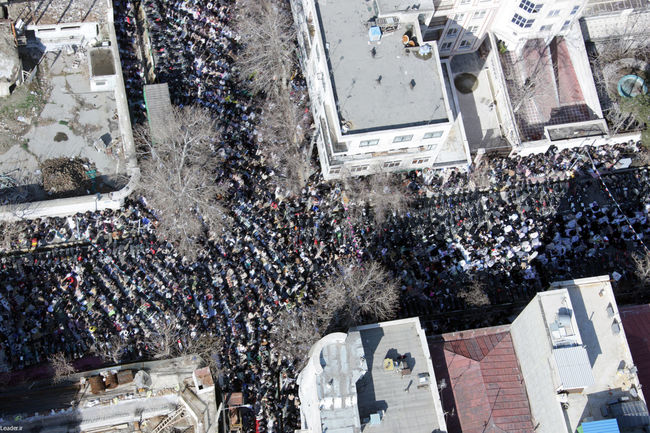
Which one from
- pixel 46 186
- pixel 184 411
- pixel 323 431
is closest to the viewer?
pixel 323 431

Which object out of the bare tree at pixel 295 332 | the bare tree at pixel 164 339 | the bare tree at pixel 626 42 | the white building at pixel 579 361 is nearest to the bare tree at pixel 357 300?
the bare tree at pixel 295 332

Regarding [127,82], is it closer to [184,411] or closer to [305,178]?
[305,178]

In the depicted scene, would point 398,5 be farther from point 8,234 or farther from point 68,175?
point 8,234

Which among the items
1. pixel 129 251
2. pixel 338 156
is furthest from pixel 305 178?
pixel 129 251

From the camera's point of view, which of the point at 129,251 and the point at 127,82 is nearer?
the point at 129,251

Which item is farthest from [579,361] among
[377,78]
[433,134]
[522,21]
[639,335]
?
[522,21]

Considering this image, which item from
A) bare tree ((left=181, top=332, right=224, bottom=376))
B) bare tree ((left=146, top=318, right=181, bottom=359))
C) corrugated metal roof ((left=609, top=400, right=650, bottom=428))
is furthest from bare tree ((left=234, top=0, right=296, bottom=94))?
corrugated metal roof ((left=609, top=400, right=650, bottom=428))
